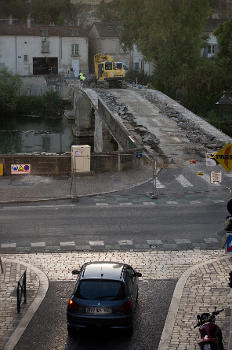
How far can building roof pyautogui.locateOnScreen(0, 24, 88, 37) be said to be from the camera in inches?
3548

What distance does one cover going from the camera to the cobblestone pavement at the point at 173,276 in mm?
14358

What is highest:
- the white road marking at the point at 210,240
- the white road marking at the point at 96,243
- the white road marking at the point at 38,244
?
the white road marking at the point at 210,240

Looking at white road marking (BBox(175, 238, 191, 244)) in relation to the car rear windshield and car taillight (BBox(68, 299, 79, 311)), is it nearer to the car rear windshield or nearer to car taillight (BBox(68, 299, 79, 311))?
the car rear windshield

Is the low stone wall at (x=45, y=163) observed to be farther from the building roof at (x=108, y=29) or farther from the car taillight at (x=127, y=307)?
the building roof at (x=108, y=29)

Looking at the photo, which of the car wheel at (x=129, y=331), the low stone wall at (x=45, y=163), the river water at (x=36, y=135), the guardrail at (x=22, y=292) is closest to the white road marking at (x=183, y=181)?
the low stone wall at (x=45, y=163)

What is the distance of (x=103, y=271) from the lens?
1464 centimetres

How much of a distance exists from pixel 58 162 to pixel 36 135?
3780 centimetres

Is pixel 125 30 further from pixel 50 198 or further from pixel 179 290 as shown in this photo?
pixel 179 290

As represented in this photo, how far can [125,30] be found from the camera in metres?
79.0

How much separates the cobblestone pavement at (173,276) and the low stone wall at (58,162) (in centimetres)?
1201

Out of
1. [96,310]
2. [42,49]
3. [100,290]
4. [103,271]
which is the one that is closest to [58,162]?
[103,271]

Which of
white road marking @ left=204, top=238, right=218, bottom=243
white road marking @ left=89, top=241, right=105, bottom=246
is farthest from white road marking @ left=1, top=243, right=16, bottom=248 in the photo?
white road marking @ left=204, top=238, right=218, bottom=243

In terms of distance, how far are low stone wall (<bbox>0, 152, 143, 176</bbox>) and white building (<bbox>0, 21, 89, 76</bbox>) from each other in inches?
2343

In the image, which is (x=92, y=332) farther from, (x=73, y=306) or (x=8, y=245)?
(x=8, y=245)
